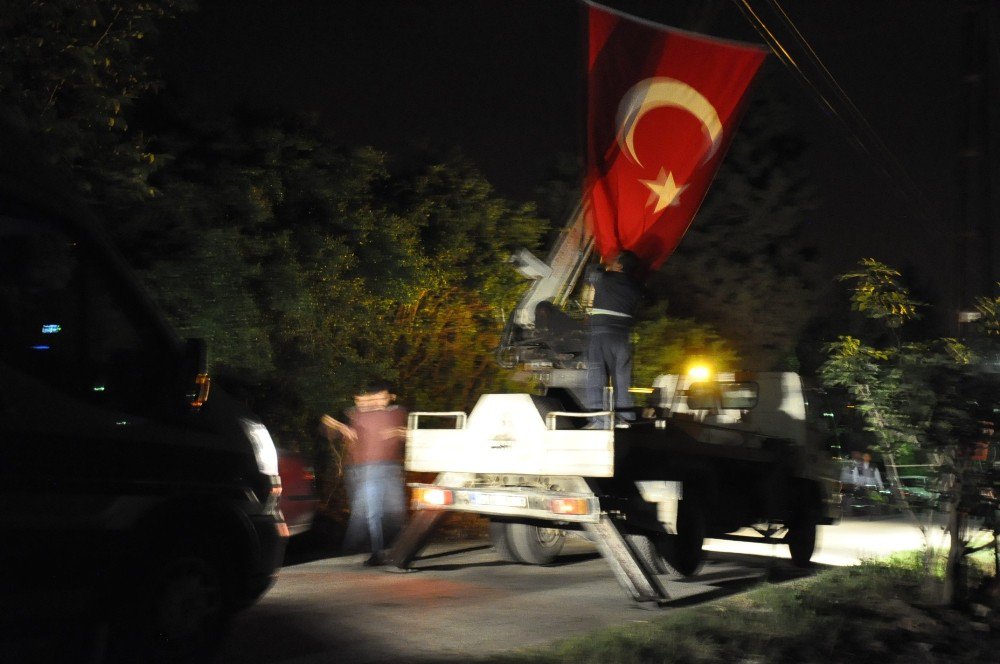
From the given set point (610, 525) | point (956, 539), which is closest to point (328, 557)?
point (610, 525)

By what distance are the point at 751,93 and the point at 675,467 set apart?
524cm

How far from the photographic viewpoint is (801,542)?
40.6 ft

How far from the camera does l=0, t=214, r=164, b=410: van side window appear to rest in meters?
5.13

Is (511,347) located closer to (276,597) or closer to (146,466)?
(276,597)

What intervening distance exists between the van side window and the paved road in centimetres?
204

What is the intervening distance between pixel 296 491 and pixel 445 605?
2218 millimetres

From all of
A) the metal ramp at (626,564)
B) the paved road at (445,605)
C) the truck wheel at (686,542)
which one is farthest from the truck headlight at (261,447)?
the truck wheel at (686,542)

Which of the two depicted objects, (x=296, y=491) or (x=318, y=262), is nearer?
(x=296, y=491)

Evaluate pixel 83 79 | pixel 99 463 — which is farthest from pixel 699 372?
pixel 99 463

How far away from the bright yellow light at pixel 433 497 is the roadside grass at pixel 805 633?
7.13 feet

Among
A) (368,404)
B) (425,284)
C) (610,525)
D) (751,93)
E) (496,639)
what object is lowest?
(496,639)

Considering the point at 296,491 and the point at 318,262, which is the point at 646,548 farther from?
the point at 318,262

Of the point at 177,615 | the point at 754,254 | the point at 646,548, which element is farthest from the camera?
the point at 754,254

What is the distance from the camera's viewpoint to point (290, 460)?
34.1 ft
